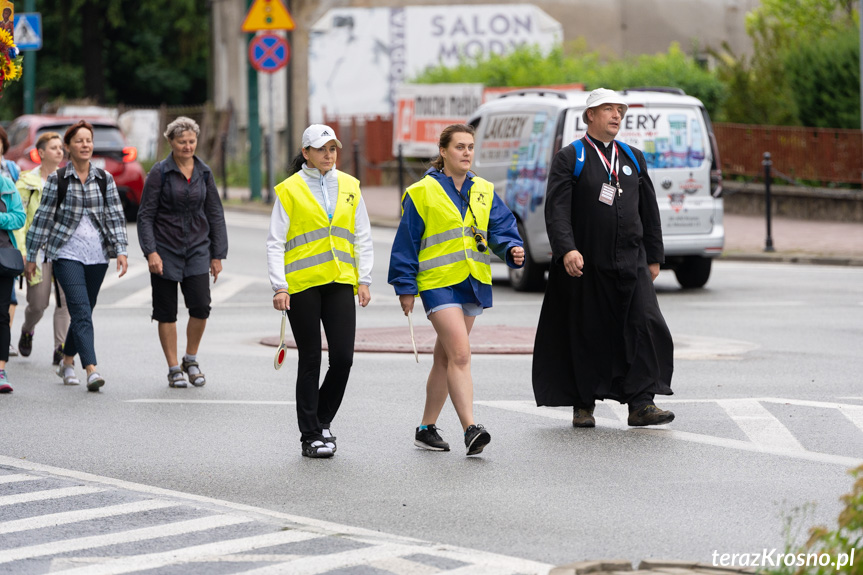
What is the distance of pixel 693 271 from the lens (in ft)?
55.2

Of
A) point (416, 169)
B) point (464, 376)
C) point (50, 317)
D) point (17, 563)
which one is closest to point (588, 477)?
point (464, 376)

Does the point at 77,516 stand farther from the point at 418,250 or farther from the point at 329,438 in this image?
the point at 418,250

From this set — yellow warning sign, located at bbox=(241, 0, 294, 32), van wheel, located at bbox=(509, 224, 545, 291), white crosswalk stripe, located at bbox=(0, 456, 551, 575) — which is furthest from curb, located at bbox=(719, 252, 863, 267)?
white crosswalk stripe, located at bbox=(0, 456, 551, 575)

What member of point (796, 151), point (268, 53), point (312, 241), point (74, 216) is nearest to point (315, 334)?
point (312, 241)

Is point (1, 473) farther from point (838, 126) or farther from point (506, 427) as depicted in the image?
point (838, 126)

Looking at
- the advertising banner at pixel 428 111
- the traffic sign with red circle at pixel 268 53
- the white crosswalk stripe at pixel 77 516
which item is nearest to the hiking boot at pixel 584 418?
the white crosswalk stripe at pixel 77 516

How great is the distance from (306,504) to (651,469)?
1758 mm

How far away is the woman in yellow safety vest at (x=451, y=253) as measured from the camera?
786 centimetres

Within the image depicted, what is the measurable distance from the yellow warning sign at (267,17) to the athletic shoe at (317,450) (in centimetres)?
2001

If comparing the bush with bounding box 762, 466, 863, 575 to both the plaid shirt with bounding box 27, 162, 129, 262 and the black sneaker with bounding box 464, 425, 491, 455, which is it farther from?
the plaid shirt with bounding box 27, 162, 129, 262

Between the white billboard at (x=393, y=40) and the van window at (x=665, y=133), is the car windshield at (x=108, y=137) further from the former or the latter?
the white billboard at (x=393, y=40)

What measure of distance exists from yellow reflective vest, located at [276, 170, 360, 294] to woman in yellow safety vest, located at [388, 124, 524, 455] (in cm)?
27

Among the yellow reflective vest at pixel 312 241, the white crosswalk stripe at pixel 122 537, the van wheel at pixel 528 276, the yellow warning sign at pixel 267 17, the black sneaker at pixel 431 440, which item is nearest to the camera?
the white crosswalk stripe at pixel 122 537

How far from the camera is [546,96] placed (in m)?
16.6
